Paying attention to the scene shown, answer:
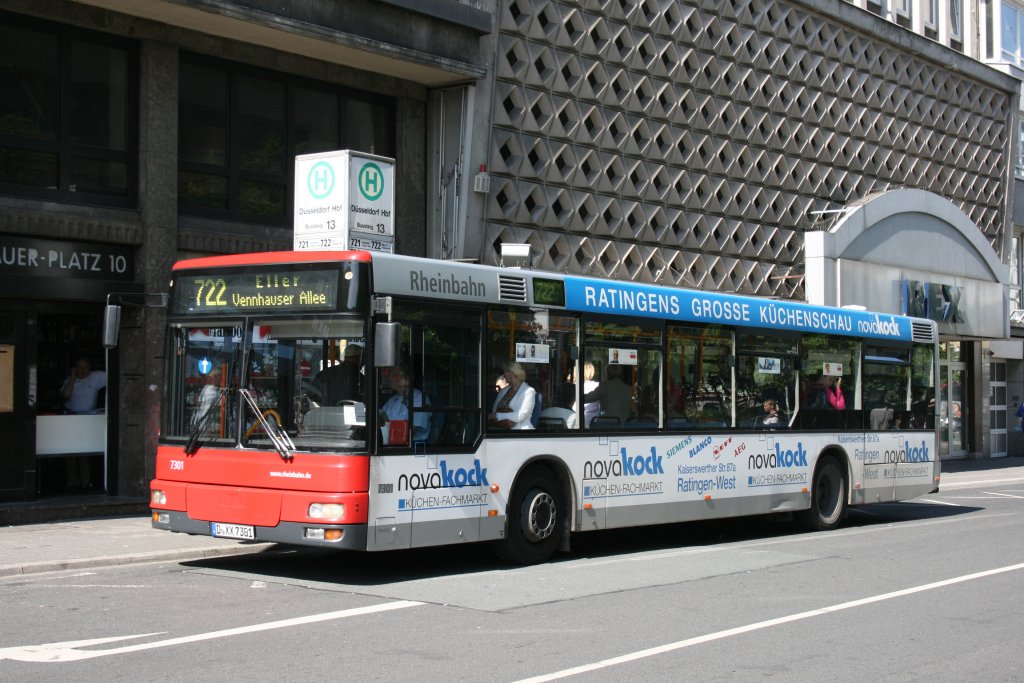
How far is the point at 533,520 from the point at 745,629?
3.60 meters

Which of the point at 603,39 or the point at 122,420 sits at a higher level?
the point at 603,39

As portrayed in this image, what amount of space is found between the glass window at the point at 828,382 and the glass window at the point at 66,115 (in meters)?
9.26

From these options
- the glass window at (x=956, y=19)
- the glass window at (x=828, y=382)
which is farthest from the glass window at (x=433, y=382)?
the glass window at (x=956, y=19)

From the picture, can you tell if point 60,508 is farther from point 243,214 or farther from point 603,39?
point 603,39

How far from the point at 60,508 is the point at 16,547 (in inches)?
88.4

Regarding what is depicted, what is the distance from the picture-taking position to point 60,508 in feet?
47.6

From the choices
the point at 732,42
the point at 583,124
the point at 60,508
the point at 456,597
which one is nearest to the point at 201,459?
the point at 456,597

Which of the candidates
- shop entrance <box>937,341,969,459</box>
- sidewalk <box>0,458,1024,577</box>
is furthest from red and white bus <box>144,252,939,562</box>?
shop entrance <box>937,341,969,459</box>

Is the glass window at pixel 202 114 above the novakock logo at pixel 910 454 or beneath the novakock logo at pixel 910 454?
above

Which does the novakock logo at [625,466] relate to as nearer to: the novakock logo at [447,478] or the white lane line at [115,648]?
the novakock logo at [447,478]

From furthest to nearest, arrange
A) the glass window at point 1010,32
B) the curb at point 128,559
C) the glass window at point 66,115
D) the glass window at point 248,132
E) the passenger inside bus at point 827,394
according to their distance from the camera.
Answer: the glass window at point 1010,32
the glass window at point 248,132
the passenger inside bus at point 827,394
the glass window at point 66,115
the curb at point 128,559

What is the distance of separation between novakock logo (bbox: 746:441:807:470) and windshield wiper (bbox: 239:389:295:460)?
656 centimetres

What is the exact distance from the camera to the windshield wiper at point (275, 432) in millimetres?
10391

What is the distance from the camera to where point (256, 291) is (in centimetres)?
1078
